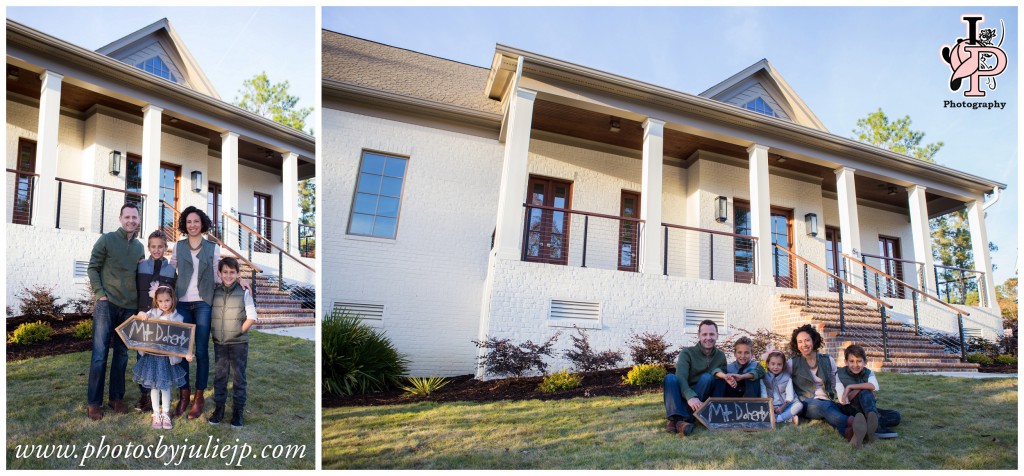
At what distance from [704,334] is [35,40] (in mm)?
6893

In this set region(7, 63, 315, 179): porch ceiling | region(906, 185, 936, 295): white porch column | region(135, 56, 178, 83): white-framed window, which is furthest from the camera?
region(906, 185, 936, 295): white porch column

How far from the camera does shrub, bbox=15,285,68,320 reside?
230 inches

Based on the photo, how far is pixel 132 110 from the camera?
7.66 metres

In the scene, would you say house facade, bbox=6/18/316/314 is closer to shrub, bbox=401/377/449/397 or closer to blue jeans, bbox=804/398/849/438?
shrub, bbox=401/377/449/397

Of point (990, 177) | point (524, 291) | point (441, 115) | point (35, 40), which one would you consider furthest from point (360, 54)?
point (990, 177)

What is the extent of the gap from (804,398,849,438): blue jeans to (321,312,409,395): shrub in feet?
12.2

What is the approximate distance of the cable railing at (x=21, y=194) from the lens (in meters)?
6.07

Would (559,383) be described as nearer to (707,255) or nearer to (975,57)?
(707,255)

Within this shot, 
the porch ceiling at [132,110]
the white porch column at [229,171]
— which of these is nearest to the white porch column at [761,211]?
the porch ceiling at [132,110]

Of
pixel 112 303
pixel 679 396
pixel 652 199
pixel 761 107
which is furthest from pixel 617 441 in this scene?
pixel 761 107

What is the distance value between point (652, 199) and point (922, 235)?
15.2 ft

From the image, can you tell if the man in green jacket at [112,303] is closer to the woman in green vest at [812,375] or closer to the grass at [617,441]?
the grass at [617,441]

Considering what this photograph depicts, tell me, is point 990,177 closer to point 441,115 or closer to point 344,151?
point 441,115

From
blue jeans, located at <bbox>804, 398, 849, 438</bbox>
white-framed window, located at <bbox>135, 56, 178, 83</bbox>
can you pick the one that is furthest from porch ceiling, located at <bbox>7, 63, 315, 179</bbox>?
blue jeans, located at <bbox>804, 398, 849, 438</bbox>
